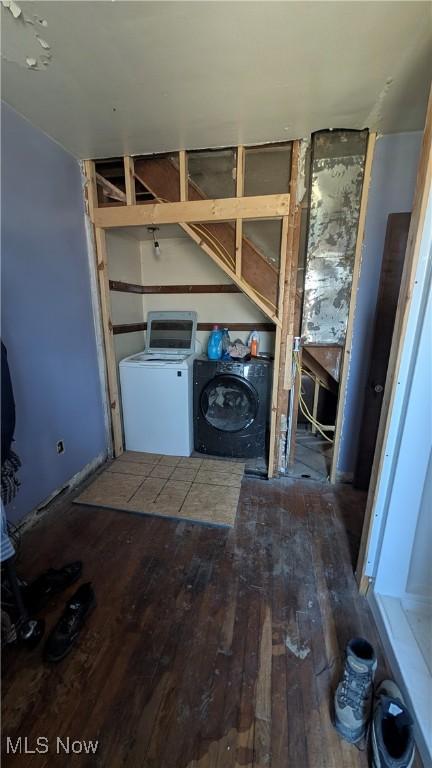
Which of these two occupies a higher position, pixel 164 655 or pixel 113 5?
pixel 113 5

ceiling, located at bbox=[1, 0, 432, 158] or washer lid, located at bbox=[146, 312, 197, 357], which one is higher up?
ceiling, located at bbox=[1, 0, 432, 158]

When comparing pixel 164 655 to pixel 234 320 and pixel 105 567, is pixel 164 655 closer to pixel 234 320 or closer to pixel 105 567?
pixel 105 567

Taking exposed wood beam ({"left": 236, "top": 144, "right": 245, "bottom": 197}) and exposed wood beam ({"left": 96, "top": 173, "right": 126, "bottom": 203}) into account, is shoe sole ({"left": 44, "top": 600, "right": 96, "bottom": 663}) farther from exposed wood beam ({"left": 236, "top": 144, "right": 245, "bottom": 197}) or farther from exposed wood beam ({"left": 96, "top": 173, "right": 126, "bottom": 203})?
exposed wood beam ({"left": 96, "top": 173, "right": 126, "bottom": 203})

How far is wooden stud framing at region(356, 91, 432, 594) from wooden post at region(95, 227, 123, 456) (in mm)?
2056

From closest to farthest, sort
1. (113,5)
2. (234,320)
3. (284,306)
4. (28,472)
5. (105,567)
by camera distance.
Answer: (113,5) → (105,567) → (28,472) → (284,306) → (234,320)

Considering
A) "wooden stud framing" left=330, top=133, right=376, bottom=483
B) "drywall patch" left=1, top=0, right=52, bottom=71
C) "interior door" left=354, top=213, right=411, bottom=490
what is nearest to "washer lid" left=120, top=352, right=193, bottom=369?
"wooden stud framing" left=330, top=133, right=376, bottom=483

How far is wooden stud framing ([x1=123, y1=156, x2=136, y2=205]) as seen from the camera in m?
2.12

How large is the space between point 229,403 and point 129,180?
6.23 ft

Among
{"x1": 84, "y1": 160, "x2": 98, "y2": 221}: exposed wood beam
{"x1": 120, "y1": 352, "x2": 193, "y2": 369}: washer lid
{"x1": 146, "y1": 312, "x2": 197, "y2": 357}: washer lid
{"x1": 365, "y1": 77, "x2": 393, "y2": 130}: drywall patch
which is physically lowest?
{"x1": 120, "y1": 352, "x2": 193, "y2": 369}: washer lid

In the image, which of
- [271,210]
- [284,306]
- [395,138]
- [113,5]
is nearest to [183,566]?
[284,306]

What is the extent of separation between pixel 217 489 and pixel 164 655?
111 centimetres

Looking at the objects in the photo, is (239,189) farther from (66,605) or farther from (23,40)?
(66,605)

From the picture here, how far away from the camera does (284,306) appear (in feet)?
7.07

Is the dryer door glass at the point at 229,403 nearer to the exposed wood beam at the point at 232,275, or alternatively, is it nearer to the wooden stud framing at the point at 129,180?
the exposed wood beam at the point at 232,275
